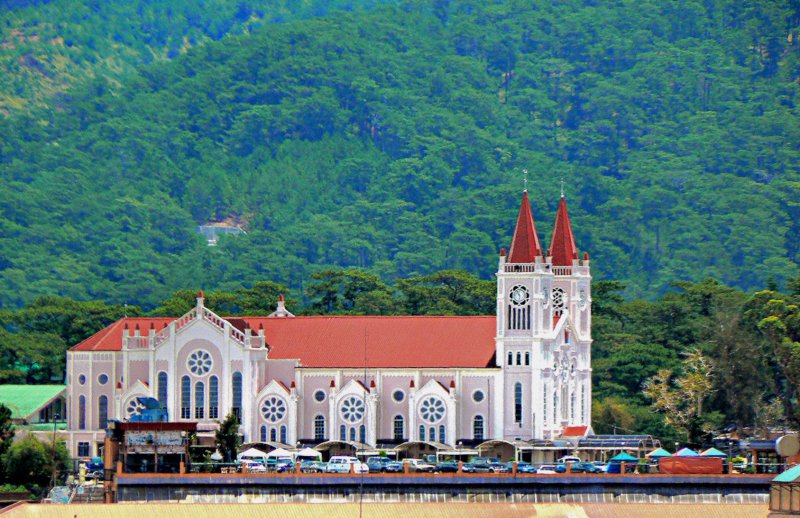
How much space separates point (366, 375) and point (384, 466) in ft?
57.4

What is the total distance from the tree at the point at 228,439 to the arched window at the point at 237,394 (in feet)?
22.4

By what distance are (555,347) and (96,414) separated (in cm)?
2545

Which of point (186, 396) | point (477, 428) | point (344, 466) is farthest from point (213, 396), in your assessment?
point (344, 466)

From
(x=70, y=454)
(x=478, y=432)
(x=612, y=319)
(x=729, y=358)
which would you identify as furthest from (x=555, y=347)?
(x=612, y=319)

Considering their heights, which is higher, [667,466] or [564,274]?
[564,274]

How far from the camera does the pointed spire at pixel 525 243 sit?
127688mm

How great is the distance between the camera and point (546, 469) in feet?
365

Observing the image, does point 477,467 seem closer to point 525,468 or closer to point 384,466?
point 525,468

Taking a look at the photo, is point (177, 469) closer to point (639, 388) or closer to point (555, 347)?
point (555, 347)

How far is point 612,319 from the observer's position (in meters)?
173

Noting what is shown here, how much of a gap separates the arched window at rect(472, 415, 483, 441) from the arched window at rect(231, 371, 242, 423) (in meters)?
12.4

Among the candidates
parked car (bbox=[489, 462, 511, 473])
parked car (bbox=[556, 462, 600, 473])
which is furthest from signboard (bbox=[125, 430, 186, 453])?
parked car (bbox=[556, 462, 600, 473])

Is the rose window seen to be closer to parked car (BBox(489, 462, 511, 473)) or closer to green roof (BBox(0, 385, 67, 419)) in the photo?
parked car (BBox(489, 462, 511, 473))

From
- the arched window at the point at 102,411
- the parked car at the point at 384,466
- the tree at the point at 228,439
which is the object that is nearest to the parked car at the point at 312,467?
the parked car at the point at 384,466
